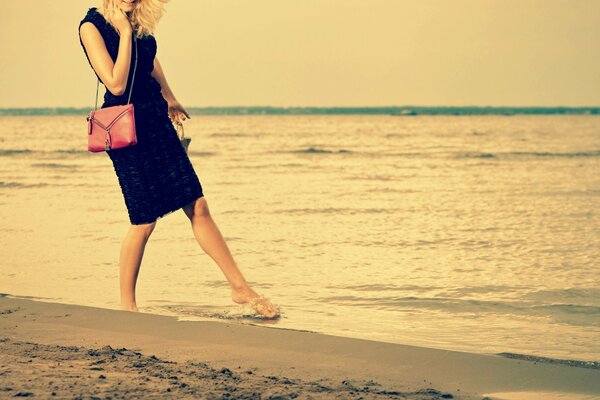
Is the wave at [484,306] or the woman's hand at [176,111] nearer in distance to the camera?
the woman's hand at [176,111]

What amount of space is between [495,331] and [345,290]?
1475 millimetres

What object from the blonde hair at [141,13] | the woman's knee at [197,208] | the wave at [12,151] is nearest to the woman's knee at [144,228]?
the woman's knee at [197,208]

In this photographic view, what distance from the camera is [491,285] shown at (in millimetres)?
7023

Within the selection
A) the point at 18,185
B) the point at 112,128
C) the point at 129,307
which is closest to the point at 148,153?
the point at 112,128

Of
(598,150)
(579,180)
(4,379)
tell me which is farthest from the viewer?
(598,150)

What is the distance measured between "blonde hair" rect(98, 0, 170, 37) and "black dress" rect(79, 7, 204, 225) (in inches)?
2.0

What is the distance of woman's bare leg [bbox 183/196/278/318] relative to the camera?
5.56 meters

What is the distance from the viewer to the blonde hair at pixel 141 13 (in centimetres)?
517

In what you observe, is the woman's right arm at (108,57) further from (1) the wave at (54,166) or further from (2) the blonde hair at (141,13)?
(1) the wave at (54,166)

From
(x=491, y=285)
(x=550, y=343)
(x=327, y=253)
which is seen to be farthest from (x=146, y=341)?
(x=327, y=253)

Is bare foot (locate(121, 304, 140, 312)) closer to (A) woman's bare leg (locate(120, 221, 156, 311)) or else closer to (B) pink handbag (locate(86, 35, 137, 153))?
(A) woman's bare leg (locate(120, 221, 156, 311))

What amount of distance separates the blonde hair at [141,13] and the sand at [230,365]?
1.66 meters

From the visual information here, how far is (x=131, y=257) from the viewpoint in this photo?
5.52 meters

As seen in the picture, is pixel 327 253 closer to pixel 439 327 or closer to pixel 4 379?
pixel 439 327
